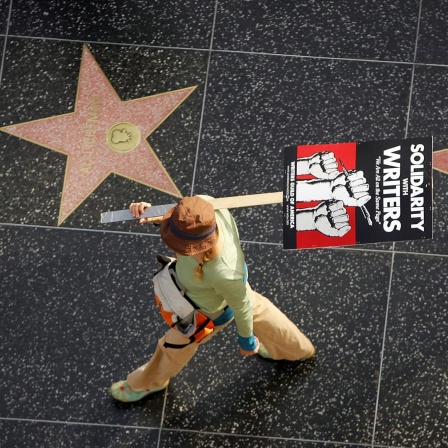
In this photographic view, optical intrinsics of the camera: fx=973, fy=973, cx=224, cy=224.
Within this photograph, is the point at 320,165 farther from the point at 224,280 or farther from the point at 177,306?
the point at 177,306

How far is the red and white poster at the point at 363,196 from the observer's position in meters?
3.03

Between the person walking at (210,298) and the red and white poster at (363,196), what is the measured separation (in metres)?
0.23

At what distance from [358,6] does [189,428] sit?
6.25 feet

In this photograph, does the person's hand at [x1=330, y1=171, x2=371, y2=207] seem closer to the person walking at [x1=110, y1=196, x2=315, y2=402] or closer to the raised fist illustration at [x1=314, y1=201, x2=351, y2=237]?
the raised fist illustration at [x1=314, y1=201, x2=351, y2=237]

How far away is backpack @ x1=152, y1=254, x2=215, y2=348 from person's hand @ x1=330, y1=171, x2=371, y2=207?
1.93 ft

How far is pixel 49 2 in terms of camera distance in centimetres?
423

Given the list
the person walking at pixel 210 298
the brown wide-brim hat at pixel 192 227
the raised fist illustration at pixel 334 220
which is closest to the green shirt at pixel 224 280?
the person walking at pixel 210 298

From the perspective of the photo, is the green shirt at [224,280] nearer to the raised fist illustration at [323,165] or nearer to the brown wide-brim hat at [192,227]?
the brown wide-brim hat at [192,227]

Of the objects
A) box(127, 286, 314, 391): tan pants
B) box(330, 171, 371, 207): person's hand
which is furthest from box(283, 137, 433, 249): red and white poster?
box(127, 286, 314, 391): tan pants

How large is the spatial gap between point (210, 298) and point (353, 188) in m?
0.58

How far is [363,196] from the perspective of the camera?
3.06m

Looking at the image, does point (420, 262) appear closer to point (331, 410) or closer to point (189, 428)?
point (331, 410)

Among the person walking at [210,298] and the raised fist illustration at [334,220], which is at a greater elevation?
the raised fist illustration at [334,220]

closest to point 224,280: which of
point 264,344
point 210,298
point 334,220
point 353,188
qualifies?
point 210,298
